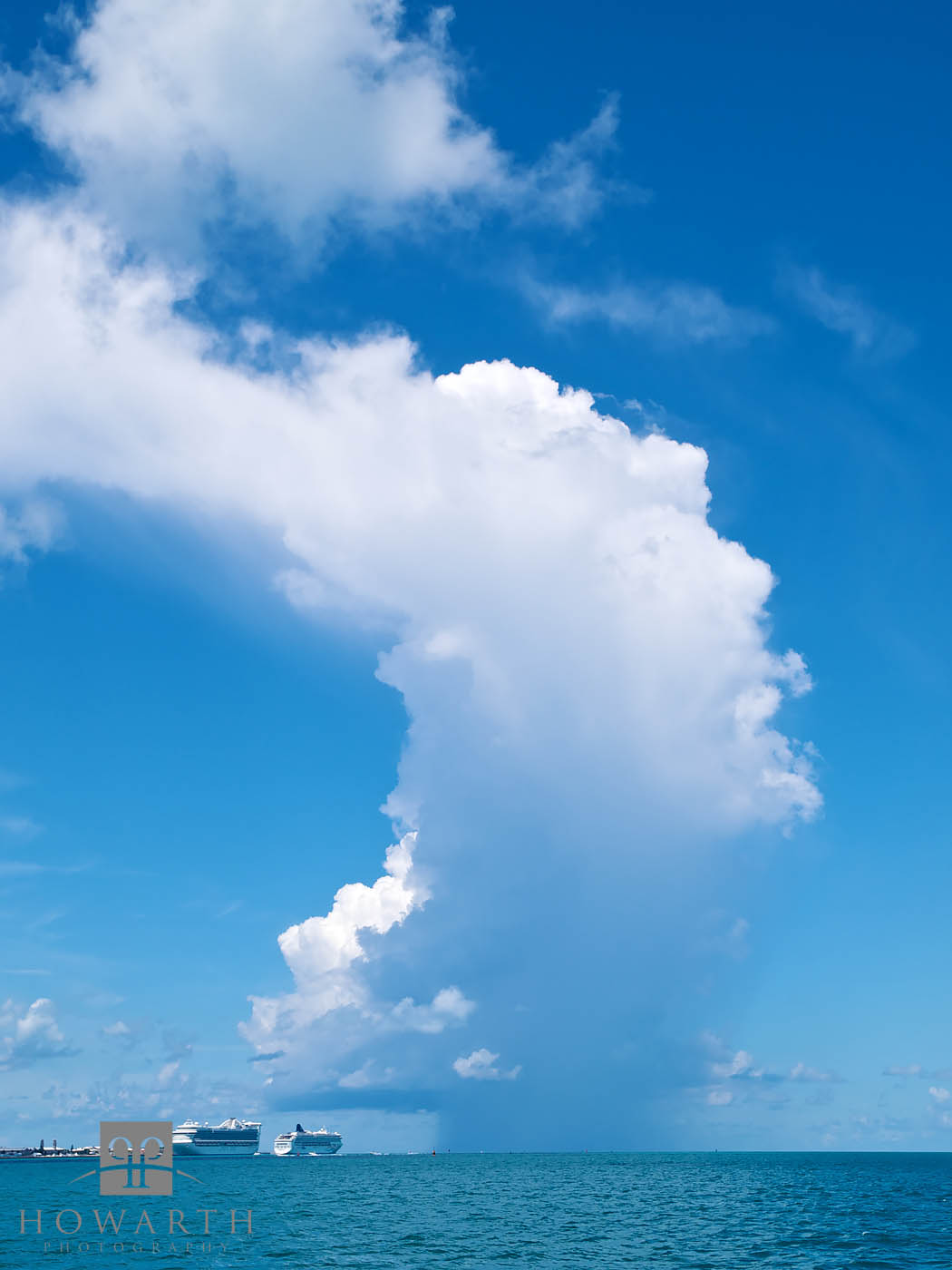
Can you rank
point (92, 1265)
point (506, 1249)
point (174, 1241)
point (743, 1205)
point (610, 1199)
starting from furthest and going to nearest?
1. point (610, 1199)
2. point (743, 1205)
3. point (174, 1241)
4. point (506, 1249)
5. point (92, 1265)

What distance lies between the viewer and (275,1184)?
196250mm

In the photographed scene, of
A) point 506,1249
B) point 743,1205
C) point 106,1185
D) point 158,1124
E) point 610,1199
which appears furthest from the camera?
point 106,1185

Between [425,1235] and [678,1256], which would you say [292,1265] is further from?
[678,1256]

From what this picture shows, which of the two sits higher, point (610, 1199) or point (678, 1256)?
point (678, 1256)

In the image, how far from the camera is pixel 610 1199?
146 meters

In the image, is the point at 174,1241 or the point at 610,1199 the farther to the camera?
the point at 610,1199

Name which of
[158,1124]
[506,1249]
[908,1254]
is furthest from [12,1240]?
[908,1254]

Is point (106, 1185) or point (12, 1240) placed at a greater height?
point (12, 1240)

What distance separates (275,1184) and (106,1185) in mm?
33587

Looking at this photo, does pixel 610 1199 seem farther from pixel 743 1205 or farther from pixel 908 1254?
pixel 908 1254

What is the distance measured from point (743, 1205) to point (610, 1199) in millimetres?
22500

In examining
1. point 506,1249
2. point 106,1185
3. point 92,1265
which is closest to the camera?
point 92,1265

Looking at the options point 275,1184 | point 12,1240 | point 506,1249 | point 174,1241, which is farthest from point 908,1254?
point 275,1184

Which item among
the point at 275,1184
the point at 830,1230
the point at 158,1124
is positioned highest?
the point at 158,1124
